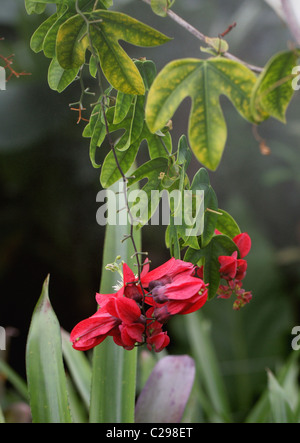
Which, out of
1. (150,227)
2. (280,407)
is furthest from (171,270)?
(150,227)

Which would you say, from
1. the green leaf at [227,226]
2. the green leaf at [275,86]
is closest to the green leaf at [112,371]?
the green leaf at [227,226]

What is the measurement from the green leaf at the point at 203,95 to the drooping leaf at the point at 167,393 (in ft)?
1.27

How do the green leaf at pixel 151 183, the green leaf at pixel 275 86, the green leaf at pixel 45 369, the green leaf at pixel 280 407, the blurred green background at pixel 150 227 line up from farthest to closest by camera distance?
the blurred green background at pixel 150 227, the green leaf at pixel 280 407, the green leaf at pixel 45 369, the green leaf at pixel 151 183, the green leaf at pixel 275 86

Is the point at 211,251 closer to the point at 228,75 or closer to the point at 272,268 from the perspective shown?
the point at 228,75

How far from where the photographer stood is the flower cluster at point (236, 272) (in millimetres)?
341

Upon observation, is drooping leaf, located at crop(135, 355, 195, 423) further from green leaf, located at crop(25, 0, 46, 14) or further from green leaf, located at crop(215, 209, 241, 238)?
green leaf, located at crop(25, 0, 46, 14)

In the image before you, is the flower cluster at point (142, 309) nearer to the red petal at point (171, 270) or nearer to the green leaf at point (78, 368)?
the red petal at point (171, 270)

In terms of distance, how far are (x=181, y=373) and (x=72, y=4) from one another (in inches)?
17.4

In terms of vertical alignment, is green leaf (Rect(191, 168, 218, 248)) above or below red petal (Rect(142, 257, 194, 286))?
above

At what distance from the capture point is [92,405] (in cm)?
50

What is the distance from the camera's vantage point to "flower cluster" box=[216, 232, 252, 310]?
0.34m

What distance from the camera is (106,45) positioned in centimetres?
30

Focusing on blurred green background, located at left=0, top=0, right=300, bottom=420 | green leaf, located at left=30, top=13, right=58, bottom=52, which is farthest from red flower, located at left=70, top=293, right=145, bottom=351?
blurred green background, located at left=0, top=0, right=300, bottom=420

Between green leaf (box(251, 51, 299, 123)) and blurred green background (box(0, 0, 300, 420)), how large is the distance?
70cm
